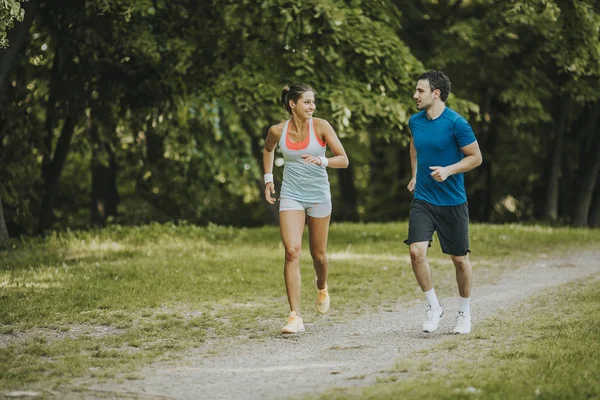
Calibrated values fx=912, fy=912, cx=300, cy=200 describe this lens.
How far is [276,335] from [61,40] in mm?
9951

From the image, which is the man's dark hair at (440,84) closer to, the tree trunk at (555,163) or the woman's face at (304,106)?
the woman's face at (304,106)

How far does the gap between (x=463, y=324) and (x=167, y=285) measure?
13.7 feet

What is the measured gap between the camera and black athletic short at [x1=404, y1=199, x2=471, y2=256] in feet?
25.2

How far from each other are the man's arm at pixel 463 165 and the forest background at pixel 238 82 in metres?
4.95

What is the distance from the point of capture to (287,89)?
793 centimetres

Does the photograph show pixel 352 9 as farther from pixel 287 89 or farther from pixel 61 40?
pixel 287 89

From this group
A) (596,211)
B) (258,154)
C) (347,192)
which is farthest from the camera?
(347,192)

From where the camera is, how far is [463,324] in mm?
7848

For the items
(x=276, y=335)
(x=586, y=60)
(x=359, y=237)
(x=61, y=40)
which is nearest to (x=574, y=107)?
(x=586, y=60)

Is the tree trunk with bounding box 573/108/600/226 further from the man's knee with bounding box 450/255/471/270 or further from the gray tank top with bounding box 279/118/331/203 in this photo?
the gray tank top with bounding box 279/118/331/203

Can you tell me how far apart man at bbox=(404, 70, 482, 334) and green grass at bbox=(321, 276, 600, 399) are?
0.59m

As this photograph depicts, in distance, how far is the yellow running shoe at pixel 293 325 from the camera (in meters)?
7.86

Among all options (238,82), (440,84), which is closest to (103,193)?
(238,82)

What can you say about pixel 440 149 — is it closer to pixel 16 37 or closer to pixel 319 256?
pixel 319 256
